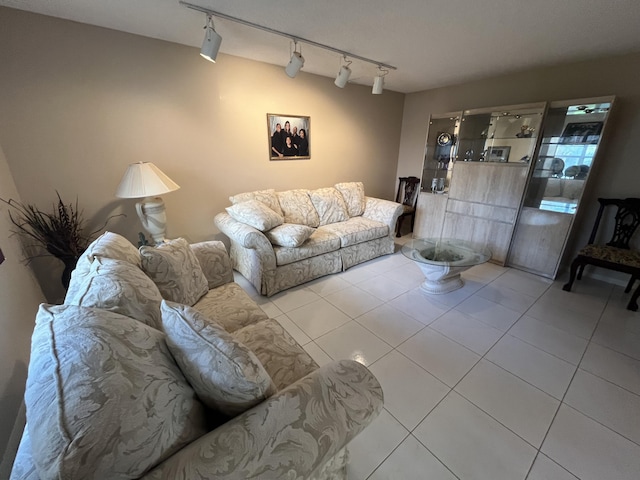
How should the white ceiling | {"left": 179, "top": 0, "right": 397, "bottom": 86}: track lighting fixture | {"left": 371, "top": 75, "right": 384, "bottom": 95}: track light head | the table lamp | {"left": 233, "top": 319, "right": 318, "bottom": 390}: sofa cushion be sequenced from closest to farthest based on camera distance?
{"left": 233, "top": 319, "right": 318, "bottom": 390}: sofa cushion, the white ceiling, {"left": 179, "top": 0, "right": 397, "bottom": 86}: track lighting fixture, the table lamp, {"left": 371, "top": 75, "right": 384, "bottom": 95}: track light head

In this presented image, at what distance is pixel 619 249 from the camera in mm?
2518

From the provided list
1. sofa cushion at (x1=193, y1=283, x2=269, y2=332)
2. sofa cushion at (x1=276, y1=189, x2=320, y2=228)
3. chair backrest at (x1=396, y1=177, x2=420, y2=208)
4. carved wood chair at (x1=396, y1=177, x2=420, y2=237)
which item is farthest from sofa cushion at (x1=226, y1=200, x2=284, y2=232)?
chair backrest at (x1=396, y1=177, x2=420, y2=208)

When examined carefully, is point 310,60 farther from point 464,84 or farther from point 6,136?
point 6,136

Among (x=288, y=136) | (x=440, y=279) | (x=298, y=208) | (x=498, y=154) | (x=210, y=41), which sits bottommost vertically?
(x=440, y=279)

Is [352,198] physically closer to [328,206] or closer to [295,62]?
[328,206]

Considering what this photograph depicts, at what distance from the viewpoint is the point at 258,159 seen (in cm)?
306

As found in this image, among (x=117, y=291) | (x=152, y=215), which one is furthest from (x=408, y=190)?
A: (x=117, y=291)

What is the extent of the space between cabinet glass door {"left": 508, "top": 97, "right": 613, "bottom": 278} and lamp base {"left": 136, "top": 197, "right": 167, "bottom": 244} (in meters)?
3.81

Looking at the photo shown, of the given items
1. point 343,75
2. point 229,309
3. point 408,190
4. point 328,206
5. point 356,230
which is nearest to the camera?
point 229,309

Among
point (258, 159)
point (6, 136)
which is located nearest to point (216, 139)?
point (258, 159)

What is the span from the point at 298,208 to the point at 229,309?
5.76ft

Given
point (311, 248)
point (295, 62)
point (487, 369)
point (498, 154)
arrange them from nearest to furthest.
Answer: point (487, 369) → point (295, 62) → point (311, 248) → point (498, 154)

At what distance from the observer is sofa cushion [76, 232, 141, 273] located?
1172 mm

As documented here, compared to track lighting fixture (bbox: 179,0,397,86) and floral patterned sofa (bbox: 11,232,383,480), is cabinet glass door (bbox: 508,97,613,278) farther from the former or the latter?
floral patterned sofa (bbox: 11,232,383,480)
